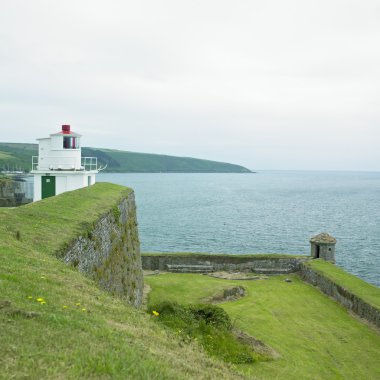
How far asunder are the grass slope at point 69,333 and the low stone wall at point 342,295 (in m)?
16.3

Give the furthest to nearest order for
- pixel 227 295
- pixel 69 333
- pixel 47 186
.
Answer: pixel 47 186, pixel 227 295, pixel 69 333

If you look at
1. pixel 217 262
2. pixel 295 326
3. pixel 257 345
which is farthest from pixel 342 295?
pixel 217 262

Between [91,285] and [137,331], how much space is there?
3.07 metres

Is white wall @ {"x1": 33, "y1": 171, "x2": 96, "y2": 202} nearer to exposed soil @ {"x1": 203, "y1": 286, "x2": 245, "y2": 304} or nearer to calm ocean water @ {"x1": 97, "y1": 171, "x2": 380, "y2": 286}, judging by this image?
exposed soil @ {"x1": 203, "y1": 286, "x2": 245, "y2": 304}

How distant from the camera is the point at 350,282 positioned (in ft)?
89.2

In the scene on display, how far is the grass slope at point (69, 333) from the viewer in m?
6.18

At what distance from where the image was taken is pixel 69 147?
30141mm

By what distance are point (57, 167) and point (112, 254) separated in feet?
42.0

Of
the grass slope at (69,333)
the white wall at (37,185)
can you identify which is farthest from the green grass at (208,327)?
the white wall at (37,185)

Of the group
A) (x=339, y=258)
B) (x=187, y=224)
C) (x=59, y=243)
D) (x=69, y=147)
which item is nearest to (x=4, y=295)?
(x=59, y=243)

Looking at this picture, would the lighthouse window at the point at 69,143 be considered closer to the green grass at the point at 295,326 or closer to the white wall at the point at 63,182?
the white wall at the point at 63,182

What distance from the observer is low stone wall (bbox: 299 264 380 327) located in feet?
74.3

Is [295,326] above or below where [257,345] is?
below

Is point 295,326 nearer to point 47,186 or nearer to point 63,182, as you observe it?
point 63,182
